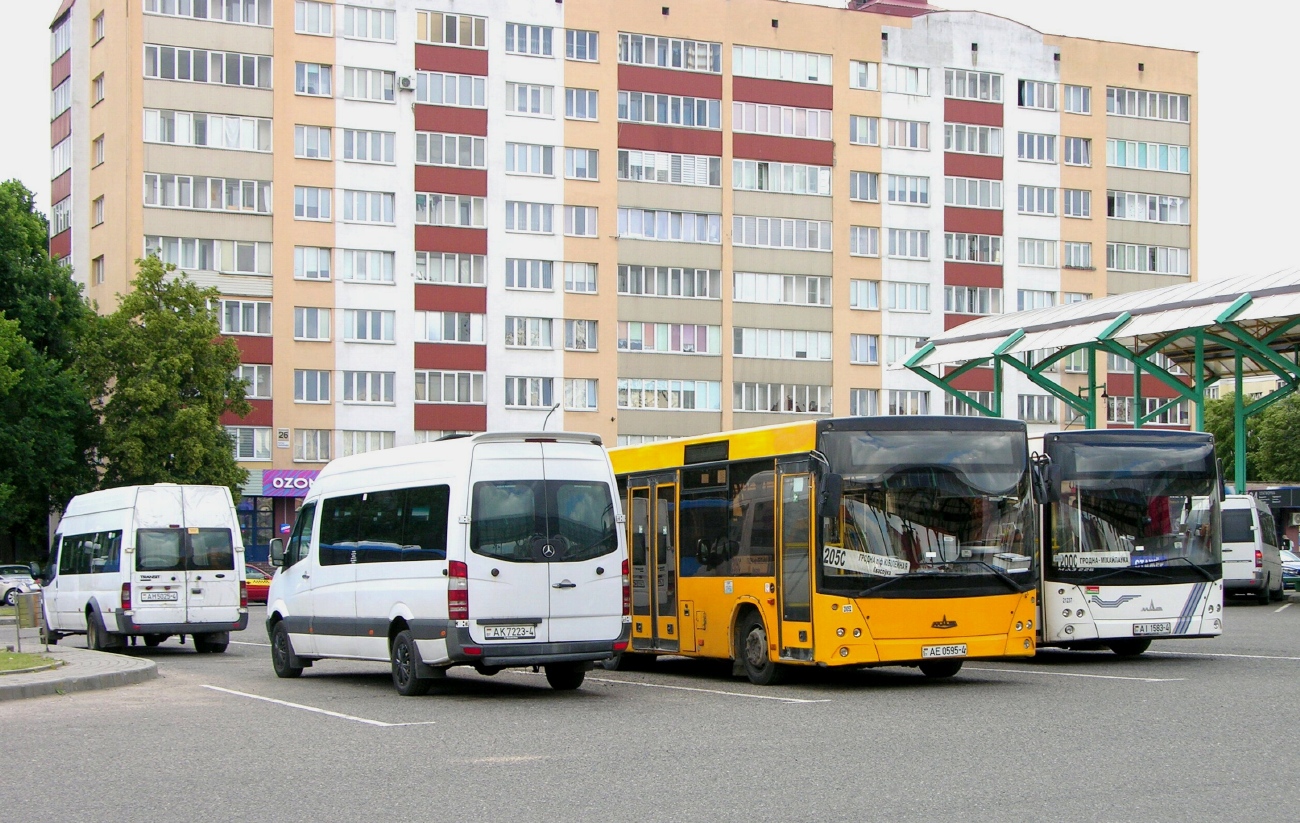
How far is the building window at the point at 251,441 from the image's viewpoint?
221 feet

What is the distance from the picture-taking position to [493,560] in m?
16.9

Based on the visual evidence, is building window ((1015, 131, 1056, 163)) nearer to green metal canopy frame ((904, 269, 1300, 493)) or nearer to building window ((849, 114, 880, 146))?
building window ((849, 114, 880, 146))

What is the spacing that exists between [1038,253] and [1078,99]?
26.7 ft

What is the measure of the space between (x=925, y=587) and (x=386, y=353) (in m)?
54.5

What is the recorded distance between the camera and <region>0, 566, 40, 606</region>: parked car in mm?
56569

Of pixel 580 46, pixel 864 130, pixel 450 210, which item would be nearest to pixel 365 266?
pixel 450 210

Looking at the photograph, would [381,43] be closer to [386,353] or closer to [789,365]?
[386,353]

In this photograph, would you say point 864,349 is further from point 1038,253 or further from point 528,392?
point 528,392

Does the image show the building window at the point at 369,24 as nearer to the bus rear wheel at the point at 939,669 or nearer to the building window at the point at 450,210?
the building window at the point at 450,210

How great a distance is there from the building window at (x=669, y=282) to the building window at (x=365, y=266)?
34.3 feet

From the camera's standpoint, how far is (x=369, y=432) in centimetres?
6931

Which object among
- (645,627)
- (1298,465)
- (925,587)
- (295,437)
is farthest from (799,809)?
(1298,465)

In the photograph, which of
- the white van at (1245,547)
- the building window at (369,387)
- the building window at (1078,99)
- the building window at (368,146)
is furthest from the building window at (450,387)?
the white van at (1245,547)

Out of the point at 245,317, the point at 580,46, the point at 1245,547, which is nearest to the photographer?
the point at 1245,547
